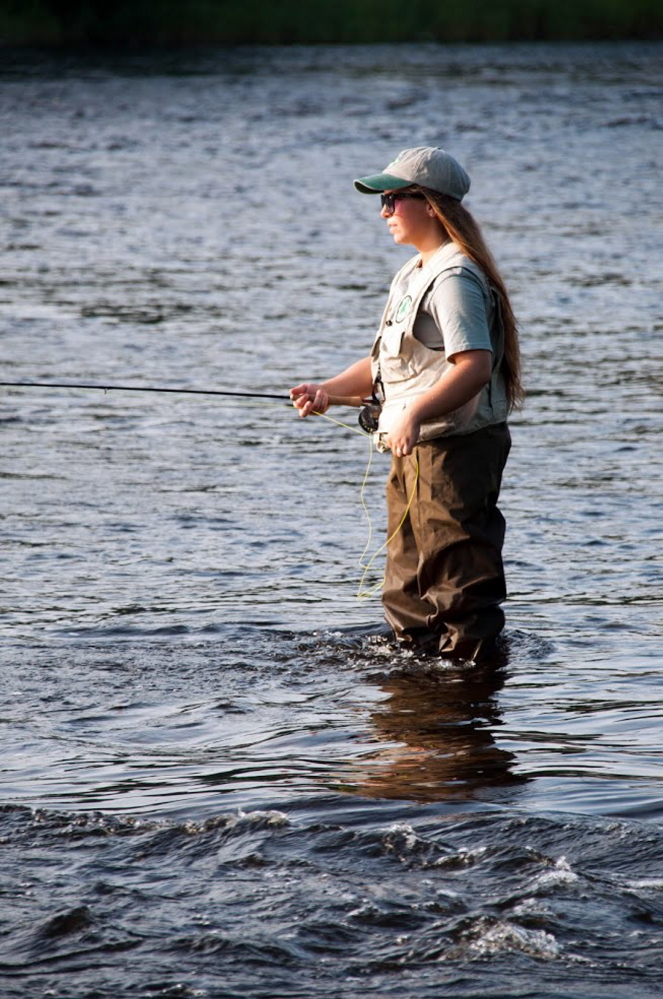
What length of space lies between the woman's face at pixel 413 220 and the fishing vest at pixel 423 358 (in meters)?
0.07

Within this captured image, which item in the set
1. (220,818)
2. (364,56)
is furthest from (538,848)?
(364,56)

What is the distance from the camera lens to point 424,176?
4.83 meters

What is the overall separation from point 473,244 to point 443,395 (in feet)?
1.63

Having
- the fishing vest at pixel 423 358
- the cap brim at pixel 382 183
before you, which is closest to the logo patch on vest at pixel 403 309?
the fishing vest at pixel 423 358

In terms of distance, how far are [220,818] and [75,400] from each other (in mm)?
6154

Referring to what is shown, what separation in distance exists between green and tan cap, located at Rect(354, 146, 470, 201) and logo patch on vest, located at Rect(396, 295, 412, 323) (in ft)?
1.07

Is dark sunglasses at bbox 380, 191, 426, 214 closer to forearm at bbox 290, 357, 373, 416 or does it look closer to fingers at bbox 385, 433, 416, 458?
forearm at bbox 290, 357, 373, 416

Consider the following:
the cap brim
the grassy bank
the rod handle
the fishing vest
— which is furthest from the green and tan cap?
the grassy bank

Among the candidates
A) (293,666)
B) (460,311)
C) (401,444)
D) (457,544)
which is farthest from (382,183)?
(293,666)

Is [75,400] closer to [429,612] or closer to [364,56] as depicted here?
[429,612]

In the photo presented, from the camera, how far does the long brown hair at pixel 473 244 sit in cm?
485

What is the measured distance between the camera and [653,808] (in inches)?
156

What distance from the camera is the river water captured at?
10.9ft

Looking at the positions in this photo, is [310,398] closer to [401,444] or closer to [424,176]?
[401,444]
